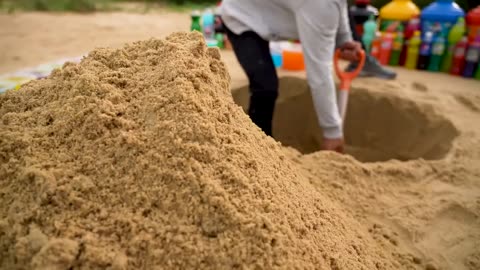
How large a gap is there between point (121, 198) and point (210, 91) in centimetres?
33

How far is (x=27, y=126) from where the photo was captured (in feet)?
2.92

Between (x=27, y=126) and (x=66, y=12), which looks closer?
(x=27, y=126)

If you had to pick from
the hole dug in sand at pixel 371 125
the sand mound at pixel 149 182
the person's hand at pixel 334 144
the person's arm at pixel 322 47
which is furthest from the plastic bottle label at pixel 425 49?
the sand mound at pixel 149 182

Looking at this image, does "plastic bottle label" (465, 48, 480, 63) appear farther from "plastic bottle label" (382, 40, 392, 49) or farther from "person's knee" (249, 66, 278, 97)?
"person's knee" (249, 66, 278, 97)

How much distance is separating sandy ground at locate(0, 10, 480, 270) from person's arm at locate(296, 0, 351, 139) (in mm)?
321

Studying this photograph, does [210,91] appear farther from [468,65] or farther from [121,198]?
[468,65]

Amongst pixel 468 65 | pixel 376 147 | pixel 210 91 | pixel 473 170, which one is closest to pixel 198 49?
pixel 210 91

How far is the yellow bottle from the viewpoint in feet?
9.85

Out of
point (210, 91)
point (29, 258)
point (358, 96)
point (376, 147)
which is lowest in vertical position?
point (376, 147)

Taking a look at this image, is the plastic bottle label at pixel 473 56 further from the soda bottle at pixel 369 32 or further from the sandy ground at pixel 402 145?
the soda bottle at pixel 369 32

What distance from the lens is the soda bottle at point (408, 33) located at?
9.56 ft

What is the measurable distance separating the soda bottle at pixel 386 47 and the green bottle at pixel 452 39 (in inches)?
16.0

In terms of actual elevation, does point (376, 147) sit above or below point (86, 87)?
below

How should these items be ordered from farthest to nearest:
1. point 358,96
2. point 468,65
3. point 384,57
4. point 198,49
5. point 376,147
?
1. point 384,57
2. point 468,65
3. point 358,96
4. point 376,147
5. point 198,49
